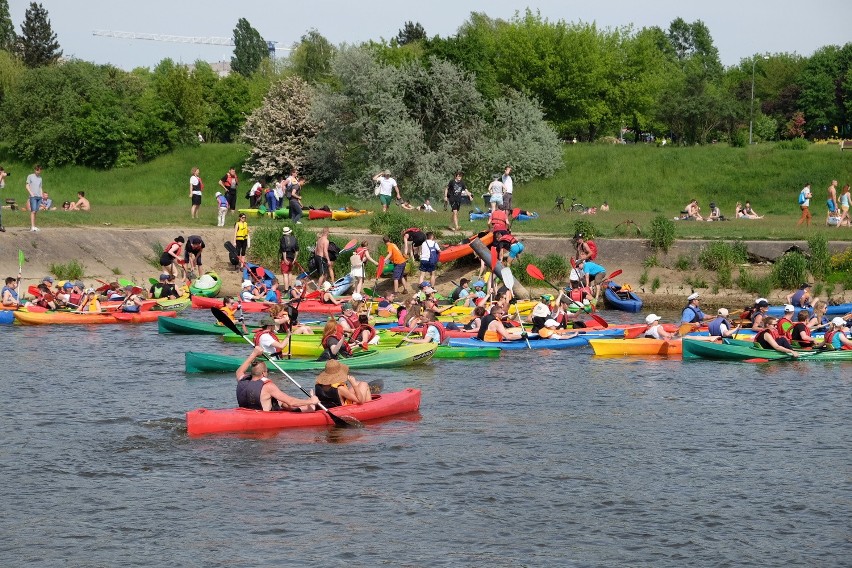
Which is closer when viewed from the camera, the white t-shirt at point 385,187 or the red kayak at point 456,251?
the red kayak at point 456,251

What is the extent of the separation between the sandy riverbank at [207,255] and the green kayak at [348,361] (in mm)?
10608

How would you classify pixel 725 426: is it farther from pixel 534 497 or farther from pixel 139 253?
pixel 139 253

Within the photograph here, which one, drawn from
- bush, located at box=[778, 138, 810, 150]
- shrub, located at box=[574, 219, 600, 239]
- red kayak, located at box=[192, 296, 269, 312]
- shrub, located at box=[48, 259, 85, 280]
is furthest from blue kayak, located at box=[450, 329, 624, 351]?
bush, located at box=[778, 138, 810, 150]

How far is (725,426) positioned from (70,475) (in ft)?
31.4

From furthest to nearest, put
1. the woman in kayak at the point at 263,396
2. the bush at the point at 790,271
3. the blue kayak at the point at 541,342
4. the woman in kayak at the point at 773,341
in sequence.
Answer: the bush at the point at 790,271
the blue kayak at the point at 541,342
the woman in kayak at the point at 773,341
the woman in kayak at the point at 263,396

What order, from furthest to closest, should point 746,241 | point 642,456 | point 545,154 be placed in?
point 545,154, point 746,241, point 642,456

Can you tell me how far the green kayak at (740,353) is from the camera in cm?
2188

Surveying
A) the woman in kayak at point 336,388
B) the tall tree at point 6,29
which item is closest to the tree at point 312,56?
the tall tree at point 6,29

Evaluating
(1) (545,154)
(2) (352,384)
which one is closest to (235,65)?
(1) (545,154)

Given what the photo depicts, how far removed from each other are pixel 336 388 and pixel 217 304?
37.1ft

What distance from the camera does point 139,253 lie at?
1315 inches

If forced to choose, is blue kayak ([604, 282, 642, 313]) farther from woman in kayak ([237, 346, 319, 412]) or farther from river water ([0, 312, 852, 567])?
woman in kayak ([237, 346, 319, 412])

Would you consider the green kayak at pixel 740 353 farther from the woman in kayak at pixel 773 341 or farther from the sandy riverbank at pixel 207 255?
the sandy riverbank at pixel 207 255

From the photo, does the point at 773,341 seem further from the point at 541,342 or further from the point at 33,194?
the point at 33,194
